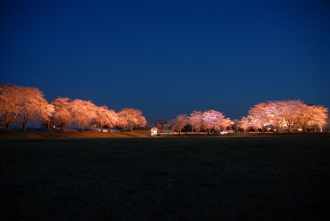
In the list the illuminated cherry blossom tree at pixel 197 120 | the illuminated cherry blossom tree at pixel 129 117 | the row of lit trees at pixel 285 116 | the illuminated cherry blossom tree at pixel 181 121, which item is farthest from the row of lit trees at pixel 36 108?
the row of lit trees at pixel 285 116

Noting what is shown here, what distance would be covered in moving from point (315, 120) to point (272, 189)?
2486 inches

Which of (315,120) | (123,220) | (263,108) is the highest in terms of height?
(263,108)

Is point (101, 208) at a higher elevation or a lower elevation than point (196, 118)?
lower

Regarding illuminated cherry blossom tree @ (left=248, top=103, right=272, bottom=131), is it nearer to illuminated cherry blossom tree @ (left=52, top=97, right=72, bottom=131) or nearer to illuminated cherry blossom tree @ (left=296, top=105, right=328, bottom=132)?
illuminated cherry blossom tree @ (left=296, top=105, right=328, bottom=132)

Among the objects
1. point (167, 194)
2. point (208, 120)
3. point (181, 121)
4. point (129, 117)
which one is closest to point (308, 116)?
point (208, 120)

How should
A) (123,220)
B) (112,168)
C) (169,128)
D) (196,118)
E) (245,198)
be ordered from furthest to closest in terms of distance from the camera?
(169,128)
(196,118)
(112,168)
(245,198)
(123,220)

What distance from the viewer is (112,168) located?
803 centimetres

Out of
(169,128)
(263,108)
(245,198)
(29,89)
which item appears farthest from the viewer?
(169,128)

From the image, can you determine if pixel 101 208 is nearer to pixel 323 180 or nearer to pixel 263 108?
pixel 323 180

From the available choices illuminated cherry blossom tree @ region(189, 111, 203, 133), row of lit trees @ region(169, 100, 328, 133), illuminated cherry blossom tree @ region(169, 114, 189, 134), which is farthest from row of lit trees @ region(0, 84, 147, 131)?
row of lit trees @ region(169, 100, 328, 133)

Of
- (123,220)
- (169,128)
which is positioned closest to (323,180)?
(123,220)

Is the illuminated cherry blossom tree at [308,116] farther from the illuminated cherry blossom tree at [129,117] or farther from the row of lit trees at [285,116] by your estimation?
the illuminated cherry blossom tree at [129,117]

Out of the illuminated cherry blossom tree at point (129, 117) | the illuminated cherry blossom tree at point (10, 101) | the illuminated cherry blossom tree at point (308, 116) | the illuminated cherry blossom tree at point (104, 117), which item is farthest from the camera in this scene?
the illuminated cherry blossom tree at point (129, 117)

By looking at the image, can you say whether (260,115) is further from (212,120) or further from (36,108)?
(36,108)
